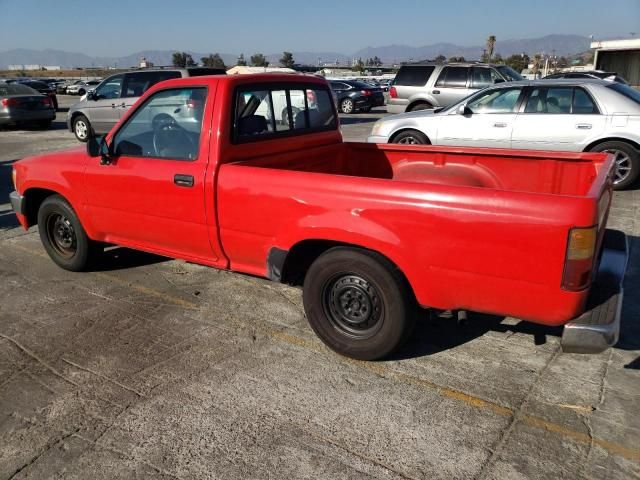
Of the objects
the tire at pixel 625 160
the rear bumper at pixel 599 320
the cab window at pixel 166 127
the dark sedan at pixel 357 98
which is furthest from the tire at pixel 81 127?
the rear bumper at pixel 599 320

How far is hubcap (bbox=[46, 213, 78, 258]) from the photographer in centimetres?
511

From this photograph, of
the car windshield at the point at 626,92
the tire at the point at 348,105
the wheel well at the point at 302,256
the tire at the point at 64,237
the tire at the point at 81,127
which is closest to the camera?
the wheel well at the point at 302,256

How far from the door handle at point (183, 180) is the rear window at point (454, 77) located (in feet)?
38.1

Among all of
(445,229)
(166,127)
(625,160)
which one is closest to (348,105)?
(625,160)

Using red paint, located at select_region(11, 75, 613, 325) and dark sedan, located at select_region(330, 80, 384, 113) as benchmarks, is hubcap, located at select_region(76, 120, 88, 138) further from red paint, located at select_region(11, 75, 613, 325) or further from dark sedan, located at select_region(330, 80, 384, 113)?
dark sedan, located at select_region(330, 80, 384, 113)

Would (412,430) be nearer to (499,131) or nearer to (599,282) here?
(599,282)

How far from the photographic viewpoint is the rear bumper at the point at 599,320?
8.99 feet

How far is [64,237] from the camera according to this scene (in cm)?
520

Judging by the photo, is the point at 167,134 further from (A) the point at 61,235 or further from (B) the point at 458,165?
(B) the point at 458,165

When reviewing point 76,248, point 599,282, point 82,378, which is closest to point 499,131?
point 599,282

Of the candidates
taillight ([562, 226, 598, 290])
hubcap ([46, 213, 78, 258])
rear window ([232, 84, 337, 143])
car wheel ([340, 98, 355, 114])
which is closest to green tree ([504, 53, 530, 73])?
car wheel ([340, 98, 355, 114])

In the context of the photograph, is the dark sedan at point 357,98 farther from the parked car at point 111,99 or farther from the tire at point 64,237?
the tire at point 64,237

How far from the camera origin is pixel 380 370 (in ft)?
11.4

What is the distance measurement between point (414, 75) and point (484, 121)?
21.3 feet
